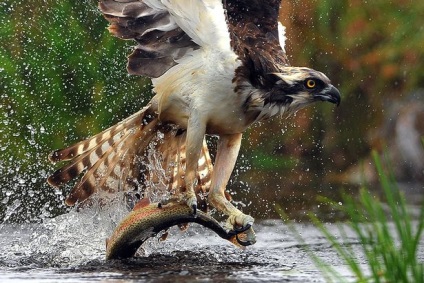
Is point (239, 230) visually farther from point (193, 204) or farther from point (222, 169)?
point (222, 169)

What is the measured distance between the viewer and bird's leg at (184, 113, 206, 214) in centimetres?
656

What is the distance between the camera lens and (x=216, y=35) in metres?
6.57

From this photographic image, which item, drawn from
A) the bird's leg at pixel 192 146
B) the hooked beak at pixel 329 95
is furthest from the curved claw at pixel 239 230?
the hooked beak at pixel 329 95

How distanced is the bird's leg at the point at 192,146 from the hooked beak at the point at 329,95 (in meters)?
0.70

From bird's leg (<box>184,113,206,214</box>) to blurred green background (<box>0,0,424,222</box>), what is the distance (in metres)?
2.42

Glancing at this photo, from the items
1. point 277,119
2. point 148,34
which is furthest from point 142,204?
point 277,119

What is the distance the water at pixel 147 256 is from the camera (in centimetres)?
591

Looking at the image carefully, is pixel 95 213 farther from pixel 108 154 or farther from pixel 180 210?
pixel 180 210

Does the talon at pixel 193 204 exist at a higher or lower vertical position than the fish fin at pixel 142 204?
lower

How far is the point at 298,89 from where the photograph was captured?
21.4ft

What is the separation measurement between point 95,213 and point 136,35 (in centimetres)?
118

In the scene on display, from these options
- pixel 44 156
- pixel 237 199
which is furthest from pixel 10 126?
pixel 237 199

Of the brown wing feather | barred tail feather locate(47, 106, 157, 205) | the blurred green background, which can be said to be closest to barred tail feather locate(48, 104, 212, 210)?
barred tail feather locate(47, 106, 157, 205)

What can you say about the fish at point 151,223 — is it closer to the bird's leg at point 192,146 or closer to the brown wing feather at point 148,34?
the bird's leg at point 192,146
